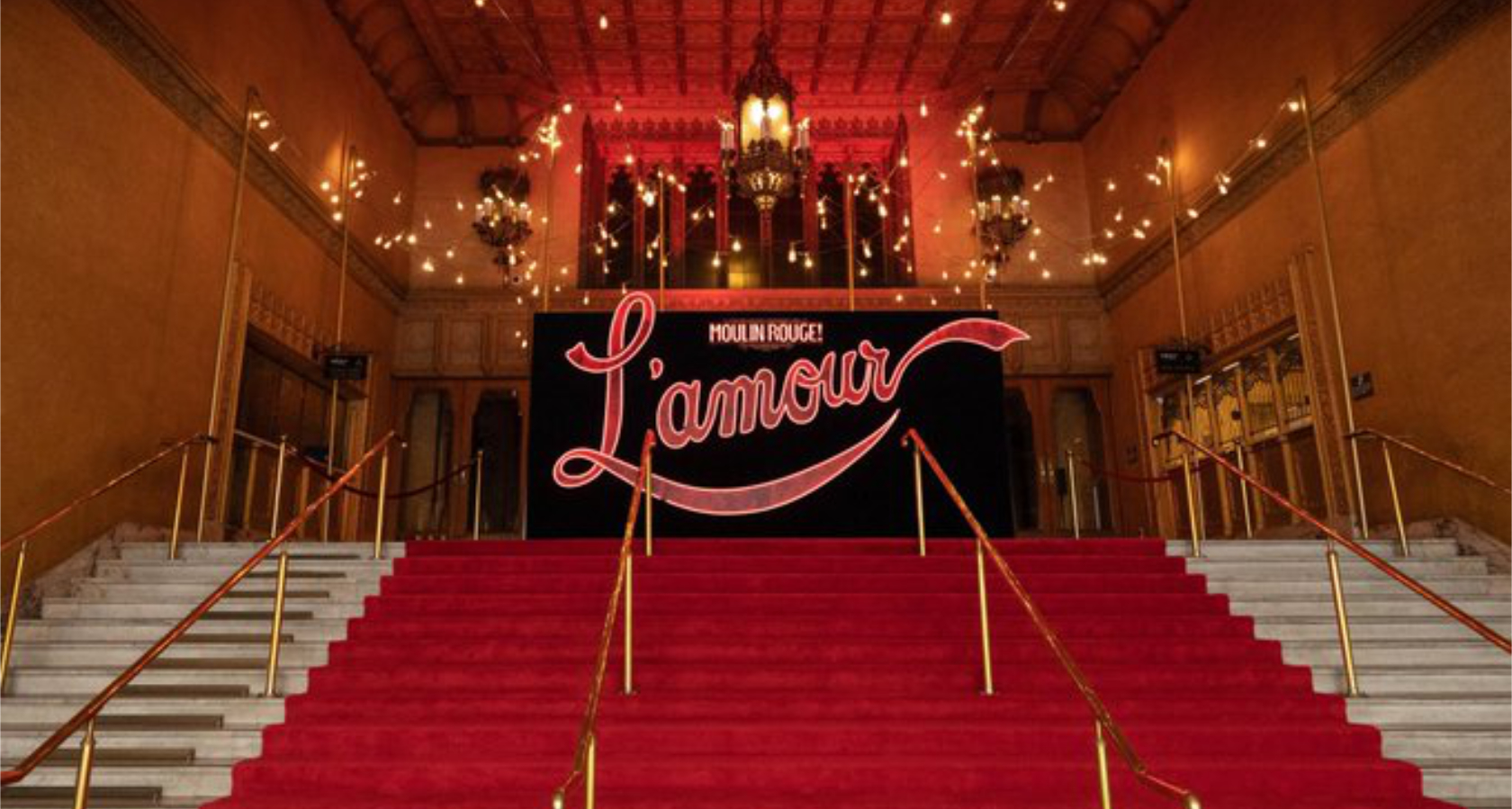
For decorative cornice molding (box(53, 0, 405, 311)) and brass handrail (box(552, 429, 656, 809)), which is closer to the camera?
brass handrail (box(552, 429, 656, 809))

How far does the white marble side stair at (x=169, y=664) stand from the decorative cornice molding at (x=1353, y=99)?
9086mm

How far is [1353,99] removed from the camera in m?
8.55

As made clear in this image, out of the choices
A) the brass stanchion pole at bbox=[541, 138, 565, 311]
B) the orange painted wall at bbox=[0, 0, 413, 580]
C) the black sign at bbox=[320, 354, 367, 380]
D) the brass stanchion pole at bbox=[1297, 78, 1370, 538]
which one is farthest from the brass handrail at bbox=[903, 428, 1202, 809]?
the brass stanchion pole at bbox=[541, 138, 565, 311]

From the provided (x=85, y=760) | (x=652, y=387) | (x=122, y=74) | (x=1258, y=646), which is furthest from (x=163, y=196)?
(x=1258, y=646)

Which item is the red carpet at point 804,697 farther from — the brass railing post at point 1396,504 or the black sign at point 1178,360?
the black sign at point 1178,360

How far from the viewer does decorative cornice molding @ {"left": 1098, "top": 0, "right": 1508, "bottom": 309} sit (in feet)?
24.2

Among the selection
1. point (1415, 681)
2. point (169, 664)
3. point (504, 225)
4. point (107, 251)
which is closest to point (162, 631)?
point (169, 664)

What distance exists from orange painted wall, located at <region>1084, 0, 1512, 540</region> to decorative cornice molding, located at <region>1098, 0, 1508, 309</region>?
10cm

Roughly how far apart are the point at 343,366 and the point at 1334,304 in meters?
10.6

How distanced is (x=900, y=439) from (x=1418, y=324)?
173 inches

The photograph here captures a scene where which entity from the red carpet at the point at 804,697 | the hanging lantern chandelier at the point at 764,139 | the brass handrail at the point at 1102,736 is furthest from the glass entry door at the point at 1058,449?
the brass handrail at the point at 1102,736

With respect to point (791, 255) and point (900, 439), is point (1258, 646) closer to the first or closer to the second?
point (900, 439)

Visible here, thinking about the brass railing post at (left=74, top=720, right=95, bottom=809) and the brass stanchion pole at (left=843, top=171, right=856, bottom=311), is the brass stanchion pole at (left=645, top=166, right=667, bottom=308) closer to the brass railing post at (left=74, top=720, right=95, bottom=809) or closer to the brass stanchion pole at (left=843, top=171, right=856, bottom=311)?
the brass stanchion pole at (left=843, top=171, right=856, bottom=311)

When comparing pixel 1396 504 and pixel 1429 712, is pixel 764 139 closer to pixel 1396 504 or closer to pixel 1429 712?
pixel 1396 504
